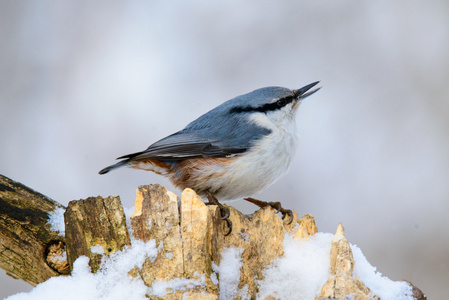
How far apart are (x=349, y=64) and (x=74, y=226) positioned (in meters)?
3.19

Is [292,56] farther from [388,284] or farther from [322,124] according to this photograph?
[388,284]

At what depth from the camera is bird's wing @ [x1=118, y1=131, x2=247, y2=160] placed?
2.74 m

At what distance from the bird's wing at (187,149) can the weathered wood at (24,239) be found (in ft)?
2.40

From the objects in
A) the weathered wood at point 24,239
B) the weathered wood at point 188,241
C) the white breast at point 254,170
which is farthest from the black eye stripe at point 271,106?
the weathered wood at point 24,239

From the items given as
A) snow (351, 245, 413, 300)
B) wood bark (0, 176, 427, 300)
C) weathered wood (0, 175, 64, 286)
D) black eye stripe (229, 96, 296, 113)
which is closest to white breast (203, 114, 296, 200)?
black eye stripe (229, 96, 296, 113)

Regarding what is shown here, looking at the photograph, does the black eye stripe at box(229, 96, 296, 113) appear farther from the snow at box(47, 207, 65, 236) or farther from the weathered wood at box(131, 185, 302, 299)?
the snow at box(47, 207, 65, 236)

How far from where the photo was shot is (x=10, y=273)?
2117 millimetres

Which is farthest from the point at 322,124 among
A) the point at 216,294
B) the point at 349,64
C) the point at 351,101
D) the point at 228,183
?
the point at 216,294

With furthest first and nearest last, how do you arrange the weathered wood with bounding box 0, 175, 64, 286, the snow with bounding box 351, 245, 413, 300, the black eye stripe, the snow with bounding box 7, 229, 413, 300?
the black eye stripe
the weathered wood with bounding box 0, 175, 64, 286
the snow with bounding box 351, 245, 413, 300
the snow with bounding box 7, 229, 413, 300

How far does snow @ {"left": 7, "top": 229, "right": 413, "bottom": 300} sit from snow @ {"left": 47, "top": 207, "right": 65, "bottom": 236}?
0.91 feet

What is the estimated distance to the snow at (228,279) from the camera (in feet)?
5.68

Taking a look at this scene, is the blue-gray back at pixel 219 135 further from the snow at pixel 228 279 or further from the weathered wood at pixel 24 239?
the snow at pixel 228 279

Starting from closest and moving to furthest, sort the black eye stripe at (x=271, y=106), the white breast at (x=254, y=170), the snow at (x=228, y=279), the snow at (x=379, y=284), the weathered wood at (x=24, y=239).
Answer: the snow at (x=228, y=279), the snow at (x=379, y=284), the weathered wood at (x=24, y=239), the white breast at (x=254, y=170), the black eye stripe at (x=271, y=106)

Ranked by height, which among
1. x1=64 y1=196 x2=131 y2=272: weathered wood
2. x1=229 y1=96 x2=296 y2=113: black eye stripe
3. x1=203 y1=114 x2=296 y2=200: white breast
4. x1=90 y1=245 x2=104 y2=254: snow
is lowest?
x1=90 y1=245 x2=104 y2=254: snow
